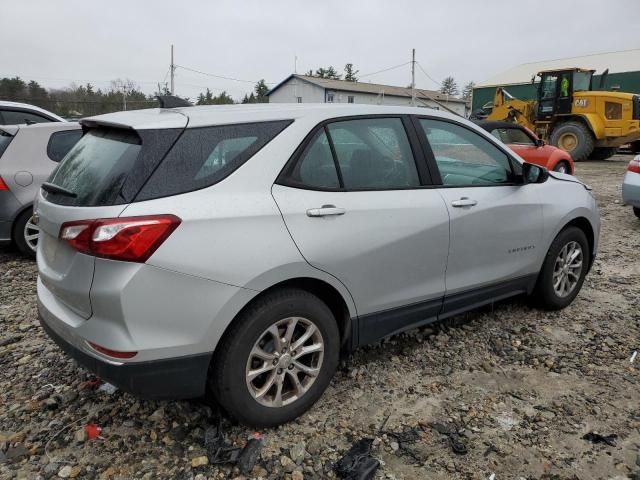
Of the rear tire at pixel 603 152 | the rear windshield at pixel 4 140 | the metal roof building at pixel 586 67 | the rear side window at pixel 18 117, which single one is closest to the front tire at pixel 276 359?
the rear windshield at pixel 4 140

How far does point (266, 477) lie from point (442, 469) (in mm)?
826

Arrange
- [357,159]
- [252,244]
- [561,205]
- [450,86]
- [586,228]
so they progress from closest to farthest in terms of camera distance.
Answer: [252,244], [357,159], [561,205], [586,228], [450,86]

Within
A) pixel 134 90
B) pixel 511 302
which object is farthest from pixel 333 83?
pixel 511 302

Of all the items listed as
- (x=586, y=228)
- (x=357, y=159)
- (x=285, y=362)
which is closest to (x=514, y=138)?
(x=586, y=228)

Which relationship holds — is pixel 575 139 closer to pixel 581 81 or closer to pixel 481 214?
pixel 581 81

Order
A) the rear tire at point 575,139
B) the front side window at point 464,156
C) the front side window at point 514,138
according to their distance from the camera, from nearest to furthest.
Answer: the front side window at point 464,156 → the front side window at point 514,138 → the rear tire at point 575,139

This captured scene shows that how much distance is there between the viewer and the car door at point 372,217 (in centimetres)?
255

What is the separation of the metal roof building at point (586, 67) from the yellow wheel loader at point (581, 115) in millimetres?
11372

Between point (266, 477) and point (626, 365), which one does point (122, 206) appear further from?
point (626, 365)

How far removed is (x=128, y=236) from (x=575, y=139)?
17.0m

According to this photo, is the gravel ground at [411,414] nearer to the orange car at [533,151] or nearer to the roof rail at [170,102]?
the roof rail at [170,102]

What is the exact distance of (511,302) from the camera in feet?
14.5

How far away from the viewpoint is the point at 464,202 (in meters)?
3.23

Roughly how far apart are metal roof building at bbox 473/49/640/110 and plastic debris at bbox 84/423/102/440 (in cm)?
2879
